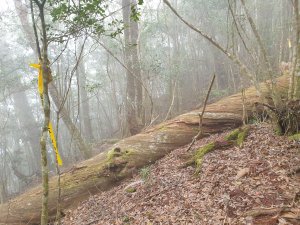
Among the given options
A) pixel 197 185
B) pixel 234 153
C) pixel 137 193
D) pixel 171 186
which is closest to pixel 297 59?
pixel 234 153

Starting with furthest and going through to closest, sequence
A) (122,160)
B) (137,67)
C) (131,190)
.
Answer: (137,67)
(122,160)
(131,190)

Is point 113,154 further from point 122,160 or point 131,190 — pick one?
point 131,190

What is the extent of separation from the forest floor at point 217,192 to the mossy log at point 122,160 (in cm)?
29

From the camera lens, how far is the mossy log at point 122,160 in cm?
581

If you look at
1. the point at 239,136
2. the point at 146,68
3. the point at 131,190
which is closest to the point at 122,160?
the point at 131,190

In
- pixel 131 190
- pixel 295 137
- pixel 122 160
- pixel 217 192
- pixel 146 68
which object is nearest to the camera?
pixel 217 192

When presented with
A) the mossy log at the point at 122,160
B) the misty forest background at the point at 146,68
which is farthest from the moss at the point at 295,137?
the misty forest background at the point at 146,68

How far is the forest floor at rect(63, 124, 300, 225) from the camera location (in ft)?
11.5

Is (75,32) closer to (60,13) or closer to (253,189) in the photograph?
(60,13)

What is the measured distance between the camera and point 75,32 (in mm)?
5102

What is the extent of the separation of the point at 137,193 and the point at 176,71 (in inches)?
348

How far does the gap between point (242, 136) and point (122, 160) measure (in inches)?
109

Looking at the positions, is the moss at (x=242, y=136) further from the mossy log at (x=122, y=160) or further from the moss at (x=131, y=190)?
the moss at (x=131, y=190)

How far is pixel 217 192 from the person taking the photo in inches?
164
